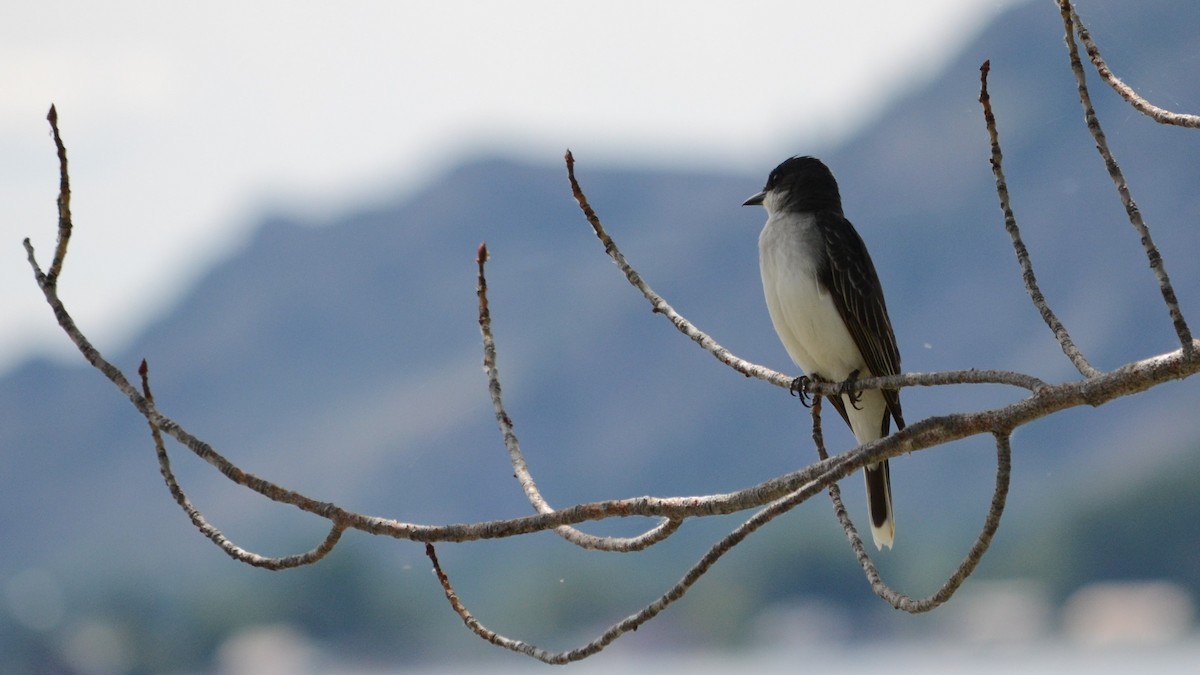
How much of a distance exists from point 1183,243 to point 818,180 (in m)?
49.8

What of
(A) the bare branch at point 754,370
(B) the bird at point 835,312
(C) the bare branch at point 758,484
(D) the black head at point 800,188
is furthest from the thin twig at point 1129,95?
(D) the black head at point 800,188

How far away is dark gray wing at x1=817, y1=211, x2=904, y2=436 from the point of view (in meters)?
5.06

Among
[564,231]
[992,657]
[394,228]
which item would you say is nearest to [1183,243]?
[992,657]

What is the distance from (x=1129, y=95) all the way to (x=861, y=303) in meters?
2.18

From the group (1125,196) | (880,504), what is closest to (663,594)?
(1125,196)

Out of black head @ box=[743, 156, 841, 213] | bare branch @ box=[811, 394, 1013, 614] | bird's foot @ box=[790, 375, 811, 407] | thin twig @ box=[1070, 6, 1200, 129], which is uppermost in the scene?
black head @ box=[743, 156, 841, 213]

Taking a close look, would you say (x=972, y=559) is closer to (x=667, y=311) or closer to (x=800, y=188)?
(x=667, y=311)

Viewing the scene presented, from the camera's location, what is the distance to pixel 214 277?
398 ft

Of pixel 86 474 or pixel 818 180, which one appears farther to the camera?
pixel 86 474

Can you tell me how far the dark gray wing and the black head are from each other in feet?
1.00

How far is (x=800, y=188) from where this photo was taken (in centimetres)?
555

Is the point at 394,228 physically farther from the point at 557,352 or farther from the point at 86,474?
the point at 86,474

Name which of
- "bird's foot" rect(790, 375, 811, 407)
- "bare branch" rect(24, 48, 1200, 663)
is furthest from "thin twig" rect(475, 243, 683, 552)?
"bird's foot" rect(790, 375, 811, 407)

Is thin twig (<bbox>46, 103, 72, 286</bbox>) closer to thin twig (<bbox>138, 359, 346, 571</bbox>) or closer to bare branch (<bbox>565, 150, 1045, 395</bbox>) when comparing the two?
thin twig (<bbox>138, 359, 346, 571</bbox>)
